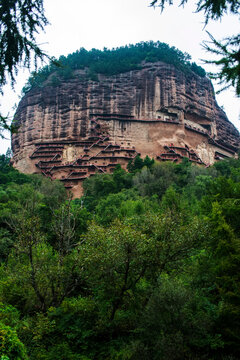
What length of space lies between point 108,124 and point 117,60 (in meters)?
15.6

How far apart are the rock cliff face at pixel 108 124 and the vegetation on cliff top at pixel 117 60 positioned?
148cm

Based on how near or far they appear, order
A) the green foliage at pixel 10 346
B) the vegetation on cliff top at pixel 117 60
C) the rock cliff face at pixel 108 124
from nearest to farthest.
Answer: the green foliage at pixel 10 346, the rock cliff face at pixel 108 124, the vegetation on cliff top at pixel 117 60

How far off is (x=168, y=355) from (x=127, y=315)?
228 centimetres

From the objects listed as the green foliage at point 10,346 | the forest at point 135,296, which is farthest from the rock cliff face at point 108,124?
the green foliage at point 10,346

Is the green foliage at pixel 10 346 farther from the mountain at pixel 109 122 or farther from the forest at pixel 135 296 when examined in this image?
the mountain at pixel 109 122

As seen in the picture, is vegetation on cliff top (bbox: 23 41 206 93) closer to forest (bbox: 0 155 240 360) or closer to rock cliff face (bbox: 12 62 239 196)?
rock cliff face (bbox: 12 62 239 196)

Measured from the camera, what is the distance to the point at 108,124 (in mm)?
54344

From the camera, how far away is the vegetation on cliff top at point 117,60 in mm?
59500

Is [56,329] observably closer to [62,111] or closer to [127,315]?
[127,315]

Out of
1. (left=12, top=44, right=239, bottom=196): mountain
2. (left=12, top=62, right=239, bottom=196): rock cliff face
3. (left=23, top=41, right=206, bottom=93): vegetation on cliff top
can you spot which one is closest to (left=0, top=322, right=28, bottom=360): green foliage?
(left=12, top=44, right=239, bottom=196): mountain

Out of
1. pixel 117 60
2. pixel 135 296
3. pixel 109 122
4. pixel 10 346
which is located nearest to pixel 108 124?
pixel 109 122

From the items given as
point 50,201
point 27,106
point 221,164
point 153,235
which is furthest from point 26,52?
point 27,106

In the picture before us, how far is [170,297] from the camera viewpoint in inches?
364

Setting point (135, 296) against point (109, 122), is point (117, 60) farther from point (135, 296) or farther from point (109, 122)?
point (135, 296)
